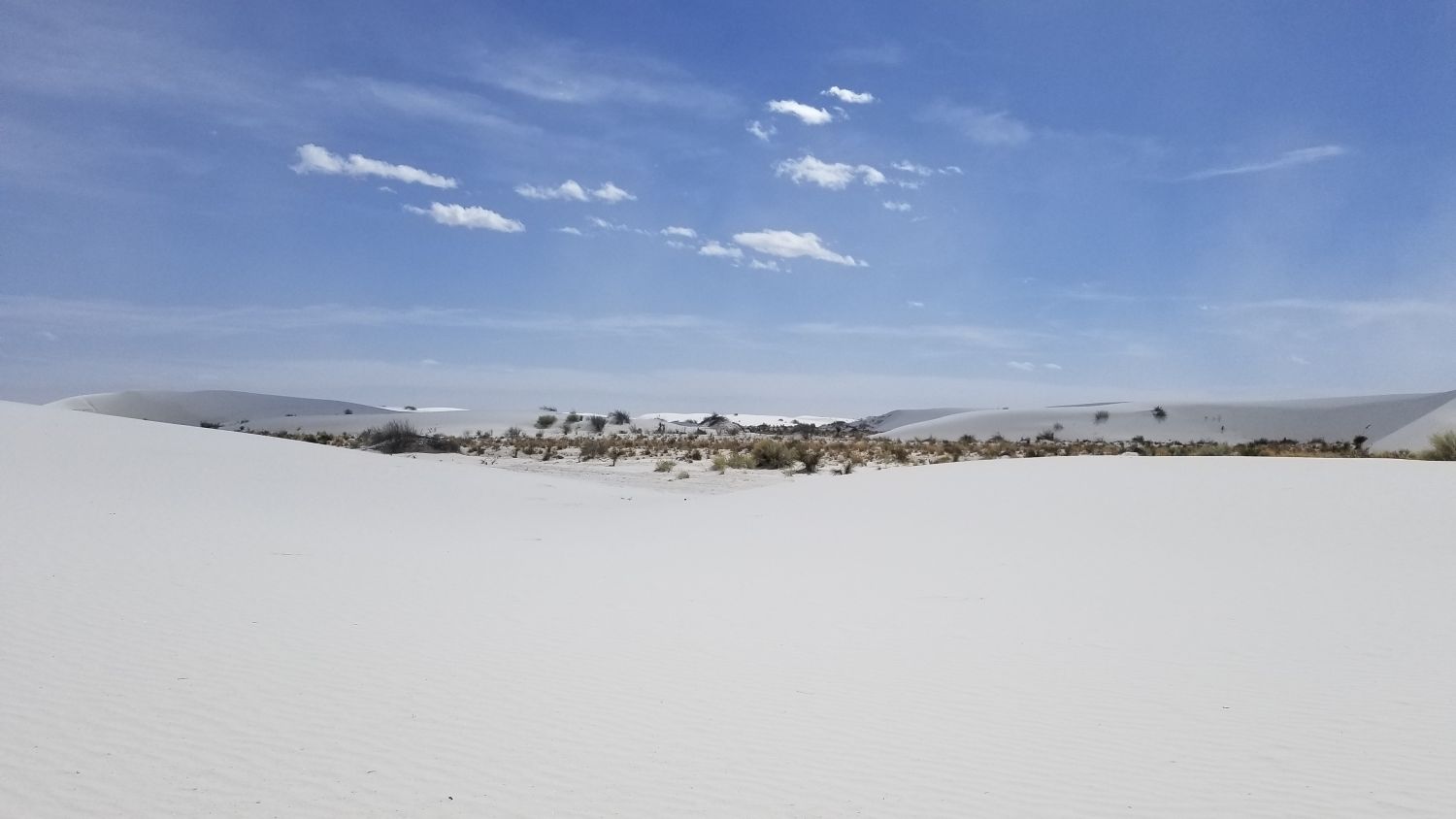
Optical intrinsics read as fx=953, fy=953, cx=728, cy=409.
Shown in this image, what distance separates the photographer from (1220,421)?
→ 71500mm

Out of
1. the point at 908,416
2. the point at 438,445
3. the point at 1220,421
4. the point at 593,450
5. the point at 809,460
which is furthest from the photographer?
the point at 908,416

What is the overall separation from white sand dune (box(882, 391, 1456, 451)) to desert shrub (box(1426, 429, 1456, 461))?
41.6 meters

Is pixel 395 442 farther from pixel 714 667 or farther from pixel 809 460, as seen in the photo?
pixel 714 667

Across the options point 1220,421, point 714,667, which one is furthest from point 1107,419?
point 714,667

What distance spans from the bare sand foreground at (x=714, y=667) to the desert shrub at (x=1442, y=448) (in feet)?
44.9

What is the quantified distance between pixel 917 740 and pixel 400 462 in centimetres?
1893

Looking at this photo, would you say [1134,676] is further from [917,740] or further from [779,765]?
[779,765]

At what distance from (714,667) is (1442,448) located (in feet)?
85.9

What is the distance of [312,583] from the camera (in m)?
8.55

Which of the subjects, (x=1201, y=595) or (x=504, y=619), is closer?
(x=504, y=619)

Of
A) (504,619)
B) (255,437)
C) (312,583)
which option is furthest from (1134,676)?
(255,437)

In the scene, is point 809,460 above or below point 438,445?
below

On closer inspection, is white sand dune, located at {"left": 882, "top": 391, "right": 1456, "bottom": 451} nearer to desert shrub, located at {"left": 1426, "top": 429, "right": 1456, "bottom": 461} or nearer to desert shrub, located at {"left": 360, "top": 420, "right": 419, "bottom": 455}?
desert shrub, located at {"left": 360, "top": 420, "right": 419, "bottom": 455}

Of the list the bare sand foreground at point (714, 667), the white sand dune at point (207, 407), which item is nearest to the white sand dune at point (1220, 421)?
the white sand dune at point (207, 407)
